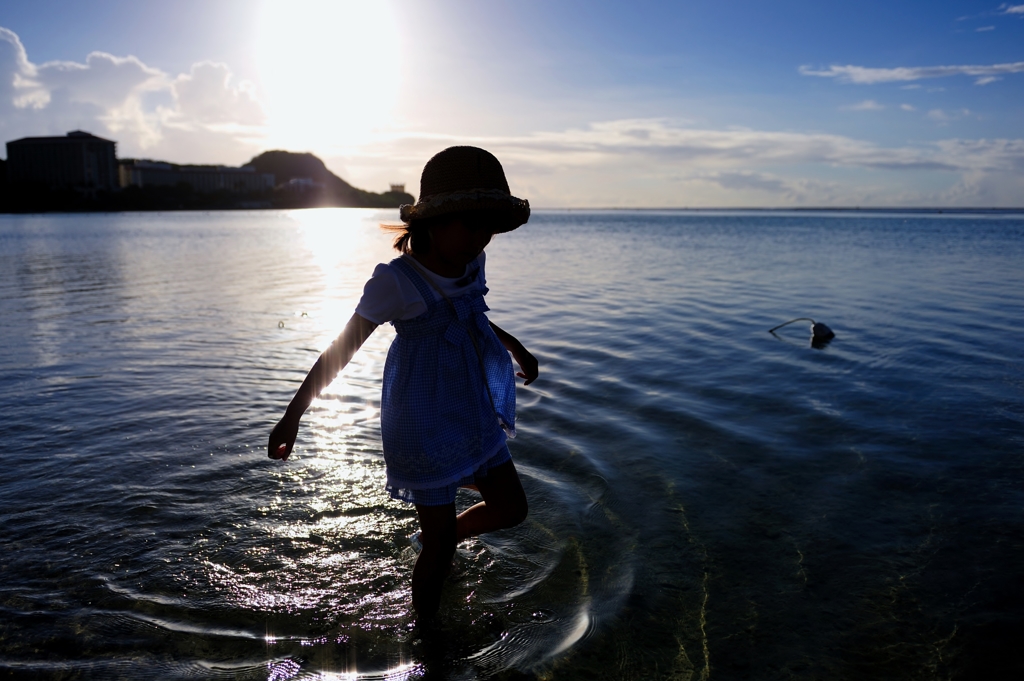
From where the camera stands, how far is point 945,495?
467 cm

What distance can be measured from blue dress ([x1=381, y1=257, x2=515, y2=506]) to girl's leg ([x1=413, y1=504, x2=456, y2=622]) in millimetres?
78

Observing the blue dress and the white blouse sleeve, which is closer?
the white blouse sleeve

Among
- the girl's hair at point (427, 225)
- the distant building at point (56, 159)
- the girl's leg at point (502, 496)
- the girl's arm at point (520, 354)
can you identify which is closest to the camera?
the girl's hair at point (427, 225)

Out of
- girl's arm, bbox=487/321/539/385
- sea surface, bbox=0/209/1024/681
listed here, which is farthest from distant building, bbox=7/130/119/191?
girl's arm, bbox=487/321/539/385

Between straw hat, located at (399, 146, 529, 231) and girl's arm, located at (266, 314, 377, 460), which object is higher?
straw hat, located at (399, 146, 529, 231)

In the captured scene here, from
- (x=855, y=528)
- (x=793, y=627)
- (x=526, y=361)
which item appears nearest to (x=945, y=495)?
(x=855, y=528)

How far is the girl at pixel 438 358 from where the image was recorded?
8.75 feet

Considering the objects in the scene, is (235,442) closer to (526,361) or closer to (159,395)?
(159,395)

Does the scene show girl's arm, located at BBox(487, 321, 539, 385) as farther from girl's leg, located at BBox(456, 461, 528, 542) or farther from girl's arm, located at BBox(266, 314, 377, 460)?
girl's arm, located at BBox(266, 314, 377, 460)

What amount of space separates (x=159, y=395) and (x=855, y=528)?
6.45 meters

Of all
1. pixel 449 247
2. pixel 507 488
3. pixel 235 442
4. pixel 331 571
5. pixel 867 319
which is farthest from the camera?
pixel 867 319

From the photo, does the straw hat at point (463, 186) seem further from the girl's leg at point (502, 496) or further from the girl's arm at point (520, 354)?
the girl's leg at point (502, 496)

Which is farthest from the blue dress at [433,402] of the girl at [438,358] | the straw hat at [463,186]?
the straw hat at [463,186]

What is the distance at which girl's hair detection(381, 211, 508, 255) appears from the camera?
2.72m
